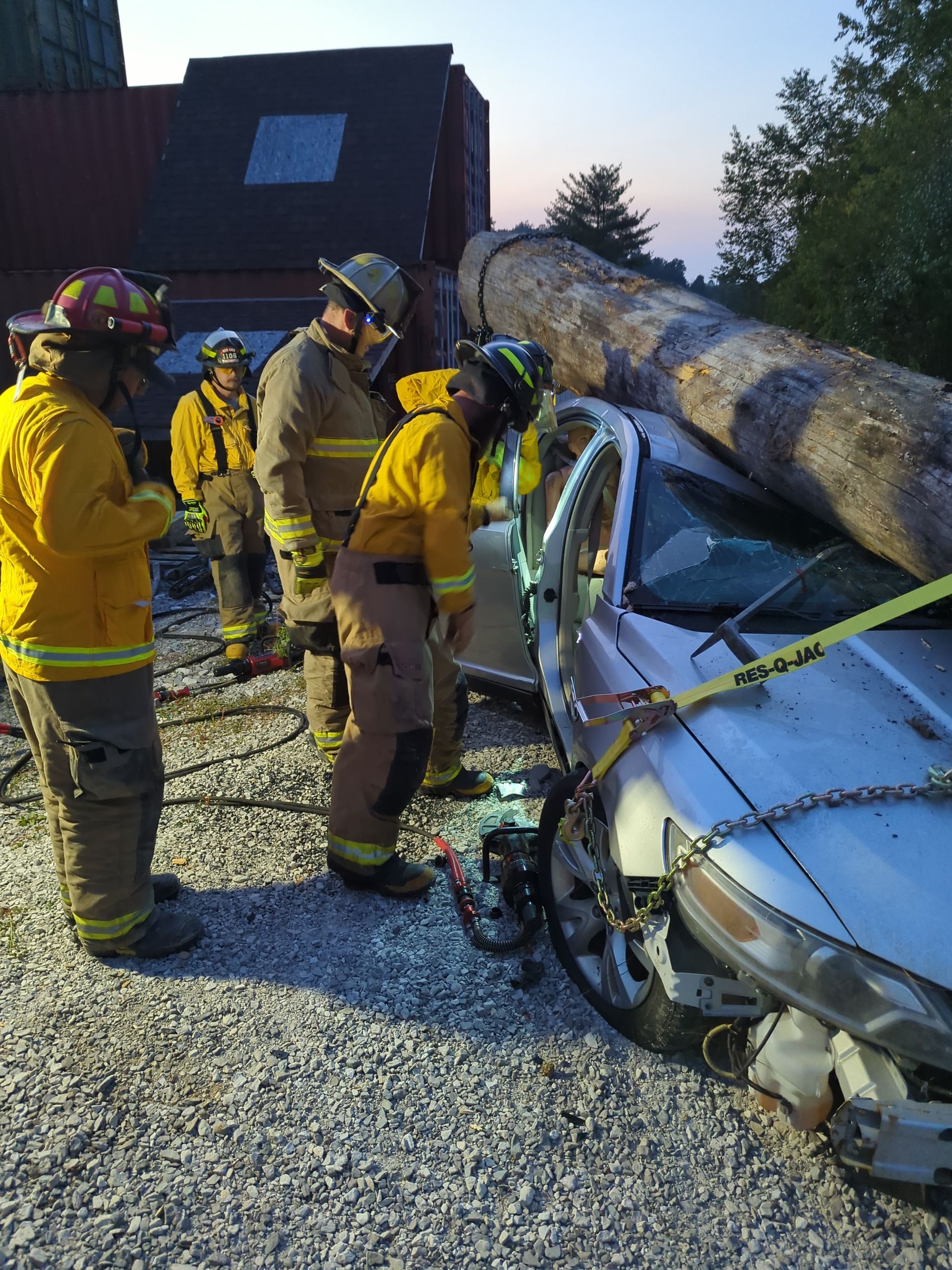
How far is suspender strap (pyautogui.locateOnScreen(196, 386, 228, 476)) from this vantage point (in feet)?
18.9

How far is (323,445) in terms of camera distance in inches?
153

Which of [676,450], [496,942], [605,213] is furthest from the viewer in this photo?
[605,213]

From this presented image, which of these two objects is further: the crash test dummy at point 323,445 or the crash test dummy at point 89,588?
the crash test dummy at point 323,445

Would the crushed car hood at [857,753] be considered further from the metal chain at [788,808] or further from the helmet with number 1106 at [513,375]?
the helmet with number 1106 at [513,375]

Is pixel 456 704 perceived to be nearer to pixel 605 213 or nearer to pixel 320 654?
pixel 320 654

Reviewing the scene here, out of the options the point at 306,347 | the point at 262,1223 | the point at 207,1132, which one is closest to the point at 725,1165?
the point at 262,1223

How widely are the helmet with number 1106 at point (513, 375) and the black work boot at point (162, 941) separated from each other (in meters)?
2.10

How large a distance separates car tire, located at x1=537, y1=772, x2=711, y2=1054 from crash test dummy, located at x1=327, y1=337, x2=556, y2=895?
545 mm

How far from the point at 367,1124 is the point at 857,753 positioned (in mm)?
1605

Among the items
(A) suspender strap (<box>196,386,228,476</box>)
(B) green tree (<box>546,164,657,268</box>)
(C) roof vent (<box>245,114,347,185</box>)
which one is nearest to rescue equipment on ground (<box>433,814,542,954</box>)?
(A) suspender strap (<box>196,386,228,476</box>)

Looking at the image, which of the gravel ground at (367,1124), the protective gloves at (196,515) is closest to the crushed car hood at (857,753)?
the gravel ground at (367,1124)

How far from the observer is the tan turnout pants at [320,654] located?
385 cm

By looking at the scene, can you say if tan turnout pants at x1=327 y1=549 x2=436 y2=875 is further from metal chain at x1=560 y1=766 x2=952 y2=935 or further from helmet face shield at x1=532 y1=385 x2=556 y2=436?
helmet face shield at x1=532 y1=385 x2=556 y2=436

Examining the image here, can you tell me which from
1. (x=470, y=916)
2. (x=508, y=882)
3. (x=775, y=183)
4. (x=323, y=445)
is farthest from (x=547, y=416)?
(x=775, y=183)
